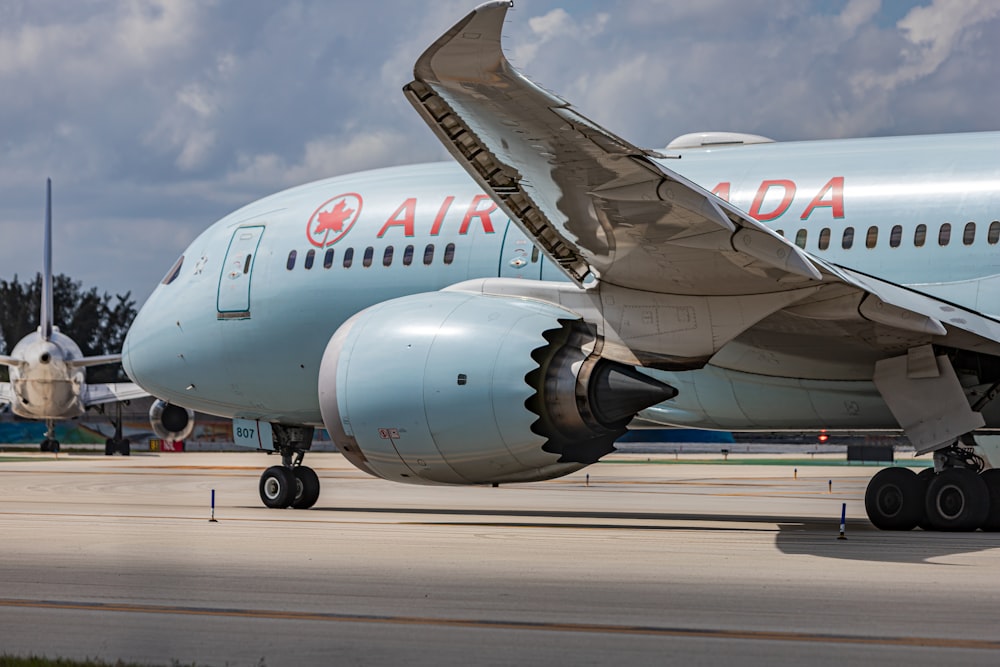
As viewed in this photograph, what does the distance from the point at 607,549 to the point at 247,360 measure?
25.0 feet

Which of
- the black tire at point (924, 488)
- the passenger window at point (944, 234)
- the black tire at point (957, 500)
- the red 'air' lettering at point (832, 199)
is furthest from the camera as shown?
the red 'air' lettering at point (832, 199)

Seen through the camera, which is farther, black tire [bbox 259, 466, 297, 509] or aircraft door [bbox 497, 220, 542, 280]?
black tire [bbox 259, 466, 297, 509]

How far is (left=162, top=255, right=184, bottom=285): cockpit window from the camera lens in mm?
20078

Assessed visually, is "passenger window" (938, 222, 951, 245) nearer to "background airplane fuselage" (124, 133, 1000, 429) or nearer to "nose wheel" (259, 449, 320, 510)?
"background airplane fuselage" (124, 133, 1000, 429)

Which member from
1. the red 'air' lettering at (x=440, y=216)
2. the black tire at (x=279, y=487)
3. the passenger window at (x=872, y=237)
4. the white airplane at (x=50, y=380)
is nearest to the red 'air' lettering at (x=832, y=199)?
the passenger window at (x=872, y=237)

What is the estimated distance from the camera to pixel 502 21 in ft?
30.7

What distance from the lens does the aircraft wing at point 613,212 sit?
33.7 ft

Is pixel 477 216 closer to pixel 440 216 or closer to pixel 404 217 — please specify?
pixel 440 216

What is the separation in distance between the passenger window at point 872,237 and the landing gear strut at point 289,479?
8.25m

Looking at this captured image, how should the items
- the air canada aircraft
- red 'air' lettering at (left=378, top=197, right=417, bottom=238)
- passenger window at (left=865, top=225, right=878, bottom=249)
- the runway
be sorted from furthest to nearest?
red 'air' lettering at (left=378, top=197, right=417, bottom=238), passenger window at (left=865, top=225, right=878, bottom=249), the air canada aircraft, the runway

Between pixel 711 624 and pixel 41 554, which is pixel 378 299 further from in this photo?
pixel 711 624

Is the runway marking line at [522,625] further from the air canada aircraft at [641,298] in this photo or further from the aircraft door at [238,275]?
the aircraft door at [238,275]

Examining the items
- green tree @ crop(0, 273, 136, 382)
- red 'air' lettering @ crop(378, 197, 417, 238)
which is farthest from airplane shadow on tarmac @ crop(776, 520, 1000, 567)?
green tree @ crop(0, 273, 136, 382)

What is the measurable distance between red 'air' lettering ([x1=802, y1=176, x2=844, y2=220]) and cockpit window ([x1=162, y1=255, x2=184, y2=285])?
9.59 metres
